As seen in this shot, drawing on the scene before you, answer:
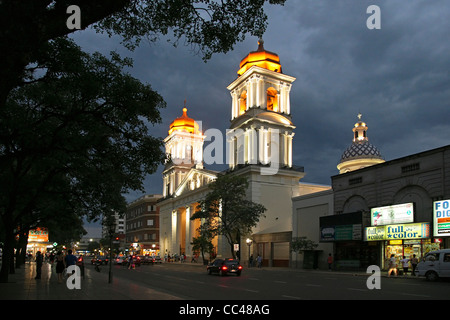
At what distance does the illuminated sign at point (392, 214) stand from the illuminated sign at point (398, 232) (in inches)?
15.5

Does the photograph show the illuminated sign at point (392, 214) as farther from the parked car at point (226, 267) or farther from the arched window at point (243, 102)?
the arched window at point (243, 102)

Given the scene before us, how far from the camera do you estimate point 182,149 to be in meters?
94.2

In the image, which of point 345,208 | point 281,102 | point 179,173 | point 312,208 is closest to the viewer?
point 345,208

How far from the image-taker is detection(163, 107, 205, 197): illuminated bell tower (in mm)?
93475

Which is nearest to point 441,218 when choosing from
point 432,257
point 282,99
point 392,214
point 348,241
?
point 392,214

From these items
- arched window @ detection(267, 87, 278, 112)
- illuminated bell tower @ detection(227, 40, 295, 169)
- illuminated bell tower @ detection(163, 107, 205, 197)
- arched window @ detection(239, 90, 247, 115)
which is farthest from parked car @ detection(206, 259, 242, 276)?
illuminated bell tower @ detection(163, 107, 205, 197)

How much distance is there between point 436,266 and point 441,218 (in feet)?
21.7

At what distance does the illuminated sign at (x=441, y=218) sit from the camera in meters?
30.7

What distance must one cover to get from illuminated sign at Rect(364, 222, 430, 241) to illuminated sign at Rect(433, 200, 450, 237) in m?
0.88

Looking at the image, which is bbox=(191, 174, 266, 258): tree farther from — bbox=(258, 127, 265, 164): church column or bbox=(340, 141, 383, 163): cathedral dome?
bbox=(340, 141, 383, 163): cathedral dome
